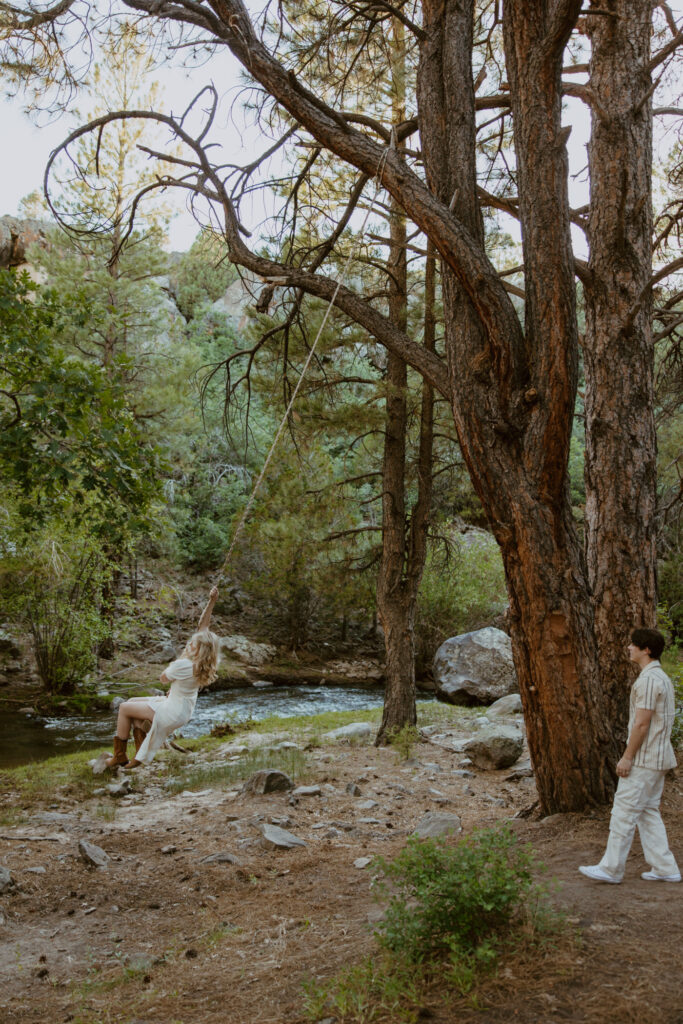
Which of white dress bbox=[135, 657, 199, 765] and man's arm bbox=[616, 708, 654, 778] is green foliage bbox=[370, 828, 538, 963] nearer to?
man's arm bbox=[616, 708, 654, 778]

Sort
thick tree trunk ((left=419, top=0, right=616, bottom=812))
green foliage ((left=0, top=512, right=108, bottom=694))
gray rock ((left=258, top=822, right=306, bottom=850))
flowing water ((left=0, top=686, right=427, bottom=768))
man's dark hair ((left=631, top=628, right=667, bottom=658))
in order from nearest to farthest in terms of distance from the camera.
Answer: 1. man's dark hair ((left=631, top=628, right=667, bottom=658))
2. thick tree trunk ((left=419, top=0, right=616, bottom=812))
3. gray rock ((left=258, top=822, right=306, bottom=850))
4. flowing water ((left=0, top=686, right=427, bottom=768))
5. green foliage ((left=0, top=512, right=108, bottom=694))

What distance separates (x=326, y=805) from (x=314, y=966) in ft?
10.9

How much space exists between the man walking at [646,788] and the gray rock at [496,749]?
4.22m

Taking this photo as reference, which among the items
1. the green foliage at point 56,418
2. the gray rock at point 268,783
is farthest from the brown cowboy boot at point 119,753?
the green foliage at point 56,418

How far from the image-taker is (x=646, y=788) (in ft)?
12.5

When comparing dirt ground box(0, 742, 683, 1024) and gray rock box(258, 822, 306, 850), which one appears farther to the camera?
gray rock box(258, 822, 306, 850)

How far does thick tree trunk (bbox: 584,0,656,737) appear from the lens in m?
5.34

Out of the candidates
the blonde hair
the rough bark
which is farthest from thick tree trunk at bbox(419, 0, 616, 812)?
the rough bark

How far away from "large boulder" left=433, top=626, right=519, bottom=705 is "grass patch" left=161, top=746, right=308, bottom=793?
267 inches

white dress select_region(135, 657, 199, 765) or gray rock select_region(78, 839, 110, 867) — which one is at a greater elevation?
white dress select_region(135, 657, 199, 765)

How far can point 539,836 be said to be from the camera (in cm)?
457

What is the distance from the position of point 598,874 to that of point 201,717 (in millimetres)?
9990

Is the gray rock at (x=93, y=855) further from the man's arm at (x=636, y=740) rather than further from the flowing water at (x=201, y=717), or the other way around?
the flowing water at (x=201, y=717)

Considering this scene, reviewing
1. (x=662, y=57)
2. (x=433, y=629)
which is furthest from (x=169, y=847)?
(x=433, y=629)
